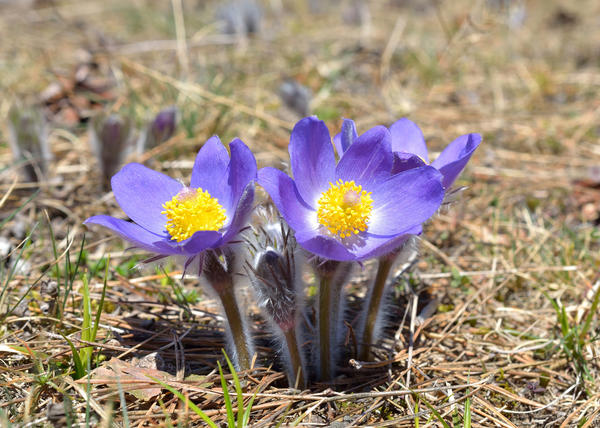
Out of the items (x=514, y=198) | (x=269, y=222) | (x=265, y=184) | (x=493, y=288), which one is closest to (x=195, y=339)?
(x=269, y=222)

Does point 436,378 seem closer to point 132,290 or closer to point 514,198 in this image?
point 132,290

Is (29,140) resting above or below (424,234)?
above

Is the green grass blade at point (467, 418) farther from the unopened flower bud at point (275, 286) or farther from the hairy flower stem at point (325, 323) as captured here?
the unopened flower bud at point (275, 286)

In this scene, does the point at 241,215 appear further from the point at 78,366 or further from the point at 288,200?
the point at 78,366

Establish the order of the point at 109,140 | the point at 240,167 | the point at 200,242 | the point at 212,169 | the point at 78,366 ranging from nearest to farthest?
1. the point at 200,242
2. the point at 240,167
3. the point at 78,366
4. the point at 212,169
5. the point at 109,140

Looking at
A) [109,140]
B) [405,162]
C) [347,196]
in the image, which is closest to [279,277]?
[347,196]

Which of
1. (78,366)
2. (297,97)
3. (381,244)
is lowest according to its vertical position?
(78,366)

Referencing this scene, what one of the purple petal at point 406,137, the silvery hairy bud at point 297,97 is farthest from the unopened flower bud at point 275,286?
the silvery hairy bud at point 297,97

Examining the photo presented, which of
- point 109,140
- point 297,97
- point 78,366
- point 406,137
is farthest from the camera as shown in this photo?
point 297,97
